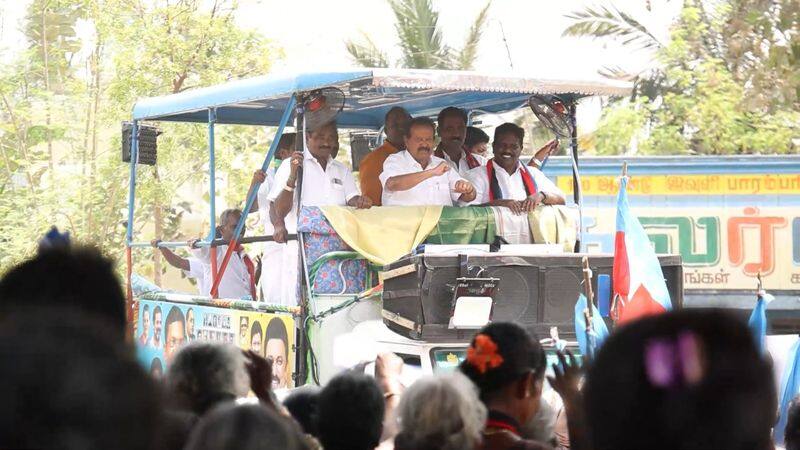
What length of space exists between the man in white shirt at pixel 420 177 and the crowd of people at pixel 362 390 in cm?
520

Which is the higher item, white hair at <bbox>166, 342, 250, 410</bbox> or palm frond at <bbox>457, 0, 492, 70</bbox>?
palm frond at <bbox>457, 0, 492, 70</bbox>

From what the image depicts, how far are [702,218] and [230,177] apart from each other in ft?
21.1

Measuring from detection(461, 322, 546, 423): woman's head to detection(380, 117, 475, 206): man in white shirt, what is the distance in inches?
207

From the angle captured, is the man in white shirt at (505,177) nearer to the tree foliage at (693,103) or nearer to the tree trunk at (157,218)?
the tree trunk at (157,218)

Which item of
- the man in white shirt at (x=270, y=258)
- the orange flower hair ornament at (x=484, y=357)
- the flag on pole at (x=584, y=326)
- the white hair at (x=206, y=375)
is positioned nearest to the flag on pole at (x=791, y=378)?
the flag on pole at (x=584, y=326)

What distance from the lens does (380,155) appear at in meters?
9.62

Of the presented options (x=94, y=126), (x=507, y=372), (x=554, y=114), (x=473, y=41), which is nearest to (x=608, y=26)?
(x=473, y=41)

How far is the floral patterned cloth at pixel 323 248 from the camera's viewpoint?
8922mm

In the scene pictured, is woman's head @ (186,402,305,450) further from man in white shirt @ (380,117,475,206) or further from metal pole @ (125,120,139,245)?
metal pole @ (125,120,139,245)

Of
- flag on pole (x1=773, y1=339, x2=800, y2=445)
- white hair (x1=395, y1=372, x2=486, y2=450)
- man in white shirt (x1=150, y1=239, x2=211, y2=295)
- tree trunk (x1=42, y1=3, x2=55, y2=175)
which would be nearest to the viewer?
white hair (x1=395, y1=372, x2=486, y2=450)

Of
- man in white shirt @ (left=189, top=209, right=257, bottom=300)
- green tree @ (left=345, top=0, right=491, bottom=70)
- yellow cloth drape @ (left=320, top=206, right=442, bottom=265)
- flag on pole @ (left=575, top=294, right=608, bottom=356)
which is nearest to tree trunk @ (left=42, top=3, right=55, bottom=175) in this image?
green tree @ (left=345, top=0, right=491, bottom=70)

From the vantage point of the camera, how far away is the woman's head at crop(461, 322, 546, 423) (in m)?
3.86

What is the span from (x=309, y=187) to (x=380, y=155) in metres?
0.62

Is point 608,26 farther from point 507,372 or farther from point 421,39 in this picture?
point 507,372
